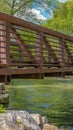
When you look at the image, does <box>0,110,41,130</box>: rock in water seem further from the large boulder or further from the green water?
the large boulder

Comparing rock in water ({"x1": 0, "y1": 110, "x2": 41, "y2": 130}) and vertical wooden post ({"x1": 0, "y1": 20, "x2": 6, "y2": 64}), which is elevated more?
vertical wooden post ({"x1": 0, "y1": 20, "x2": 6, "y2": 64})

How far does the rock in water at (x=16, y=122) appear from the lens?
8.70 meters

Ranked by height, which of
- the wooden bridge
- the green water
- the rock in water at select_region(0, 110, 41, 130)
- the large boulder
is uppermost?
the wooden bridge

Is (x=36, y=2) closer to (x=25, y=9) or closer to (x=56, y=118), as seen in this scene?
(x=25, y=9)

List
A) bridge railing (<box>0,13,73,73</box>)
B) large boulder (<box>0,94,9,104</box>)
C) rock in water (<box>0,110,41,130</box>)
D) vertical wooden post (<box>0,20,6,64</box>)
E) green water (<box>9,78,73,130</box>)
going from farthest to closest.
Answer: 1. large boulder (<box>0,94,9,104</box>)
2. green water (<box>9,78,73,130</box>)
3. bridge railing (<box>0,13,73,73</box>)
4. vertical wooden post (<box>0,20,6,64</box>)
5. rock in water (<box>0,110,41,130</box>)

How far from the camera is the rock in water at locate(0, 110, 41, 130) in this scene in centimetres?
870

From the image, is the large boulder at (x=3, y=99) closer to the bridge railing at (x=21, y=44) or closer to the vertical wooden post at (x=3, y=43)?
the bridge railing at (x=21, y=44)

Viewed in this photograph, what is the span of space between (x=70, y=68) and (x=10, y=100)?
20.5 ft

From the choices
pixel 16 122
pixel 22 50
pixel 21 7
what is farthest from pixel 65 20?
pixel 16 122

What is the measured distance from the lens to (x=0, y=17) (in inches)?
476

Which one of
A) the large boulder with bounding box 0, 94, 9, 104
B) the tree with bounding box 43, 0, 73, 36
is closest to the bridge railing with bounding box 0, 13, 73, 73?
the large boulder with bounding box 0, 94, 9, 104

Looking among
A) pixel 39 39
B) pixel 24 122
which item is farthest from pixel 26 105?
pixel 24 122

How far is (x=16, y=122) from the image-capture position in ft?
31.1

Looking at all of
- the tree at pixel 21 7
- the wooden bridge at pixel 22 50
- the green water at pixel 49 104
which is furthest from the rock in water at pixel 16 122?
the tree at pixel 21 7
